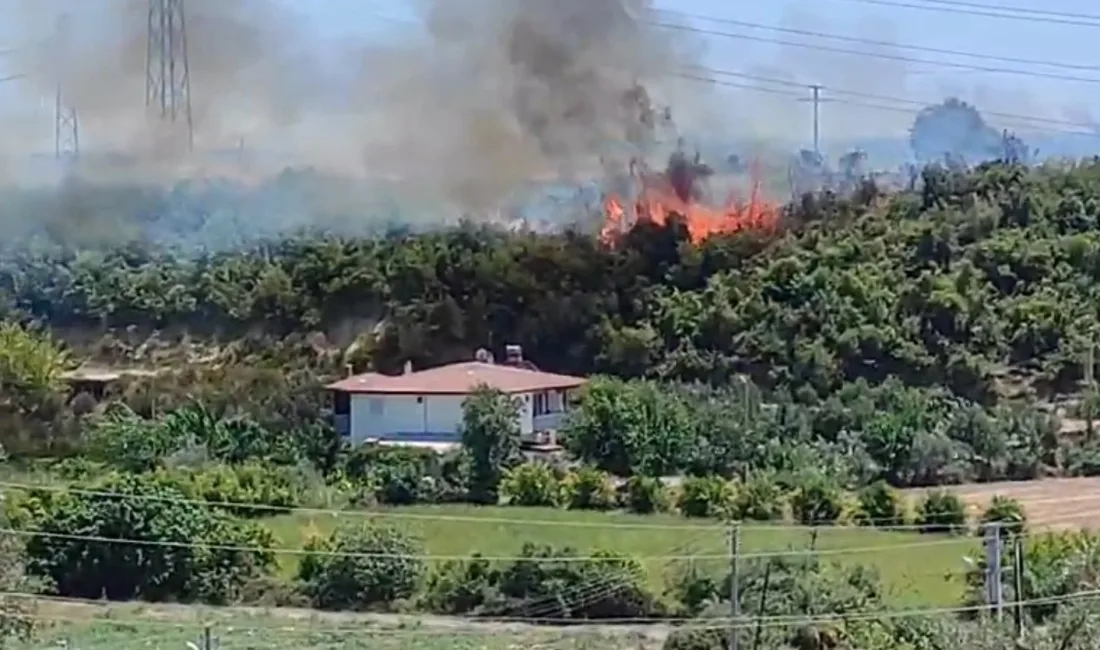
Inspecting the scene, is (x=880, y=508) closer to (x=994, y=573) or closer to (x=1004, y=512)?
(x=1004, y=512)

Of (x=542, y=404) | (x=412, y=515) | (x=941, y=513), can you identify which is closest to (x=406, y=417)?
(x=542, y=404)

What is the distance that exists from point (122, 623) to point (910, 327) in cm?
1095

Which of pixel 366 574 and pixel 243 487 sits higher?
pixel 243 487

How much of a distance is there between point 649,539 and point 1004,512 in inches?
139

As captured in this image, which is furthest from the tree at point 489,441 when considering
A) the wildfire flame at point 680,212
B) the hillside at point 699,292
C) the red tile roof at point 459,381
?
the wildfire flame at point 680,212

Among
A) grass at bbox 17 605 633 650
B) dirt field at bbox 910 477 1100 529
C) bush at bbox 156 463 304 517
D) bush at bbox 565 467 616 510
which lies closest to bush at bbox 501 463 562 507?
bush at bbox 565 467 616 510

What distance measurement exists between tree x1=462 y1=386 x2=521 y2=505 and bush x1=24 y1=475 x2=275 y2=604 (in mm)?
3299

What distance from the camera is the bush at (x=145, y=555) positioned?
734 inches

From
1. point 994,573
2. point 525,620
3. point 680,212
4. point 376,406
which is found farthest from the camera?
point 680,212

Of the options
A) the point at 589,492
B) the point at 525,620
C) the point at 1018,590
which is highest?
the point at 589,492

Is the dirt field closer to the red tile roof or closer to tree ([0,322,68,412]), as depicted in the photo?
the red tile roof

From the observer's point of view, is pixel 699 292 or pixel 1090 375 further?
pixel 699 292

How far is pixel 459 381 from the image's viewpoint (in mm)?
23625

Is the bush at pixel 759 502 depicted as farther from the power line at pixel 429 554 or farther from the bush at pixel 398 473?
the bush at pixel 398 473
